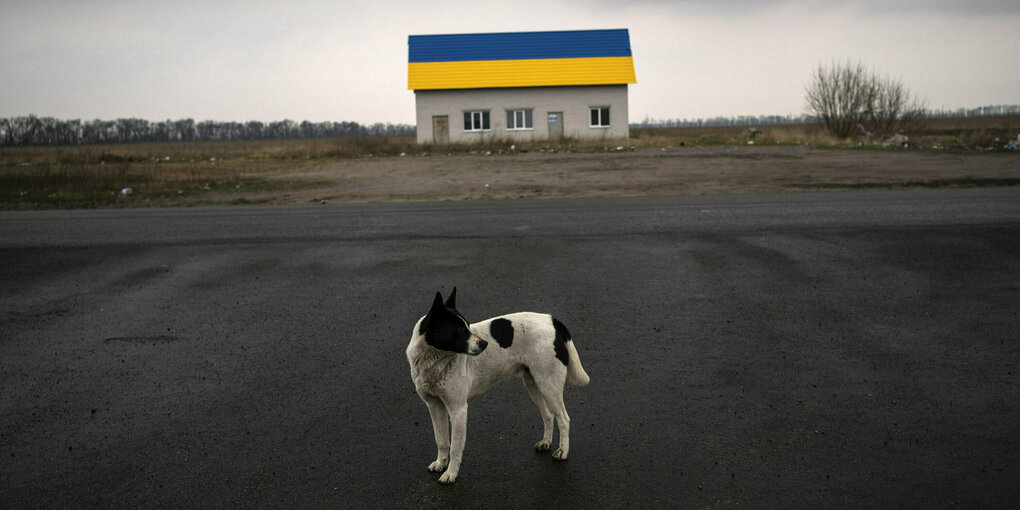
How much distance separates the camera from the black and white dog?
4.22 m

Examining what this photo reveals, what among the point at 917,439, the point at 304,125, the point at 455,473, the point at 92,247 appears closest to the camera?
the point at 455,473

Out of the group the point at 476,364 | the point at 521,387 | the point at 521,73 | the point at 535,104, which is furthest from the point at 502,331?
the point at 521,73

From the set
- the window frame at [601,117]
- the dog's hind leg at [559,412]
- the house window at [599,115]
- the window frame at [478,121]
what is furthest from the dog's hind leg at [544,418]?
the house window at [599,115]

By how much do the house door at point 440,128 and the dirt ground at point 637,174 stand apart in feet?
44.3

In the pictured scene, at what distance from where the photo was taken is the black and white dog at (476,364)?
422cm

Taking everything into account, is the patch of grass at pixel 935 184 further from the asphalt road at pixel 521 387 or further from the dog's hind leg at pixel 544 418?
the dog's hind leg at pixel 544 418

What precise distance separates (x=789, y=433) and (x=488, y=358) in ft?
6.86

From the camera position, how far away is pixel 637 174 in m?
24.8

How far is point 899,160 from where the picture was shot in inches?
1021

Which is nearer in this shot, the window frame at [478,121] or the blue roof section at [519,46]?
the window frame at [478,121]

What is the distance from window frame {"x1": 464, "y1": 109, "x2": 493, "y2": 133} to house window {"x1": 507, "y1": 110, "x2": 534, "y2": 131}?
1.20 meters

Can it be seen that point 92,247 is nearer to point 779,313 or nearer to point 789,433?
point 779,313

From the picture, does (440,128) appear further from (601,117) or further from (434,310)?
(434,310)

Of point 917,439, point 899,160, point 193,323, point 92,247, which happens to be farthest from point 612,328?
point 899,160
